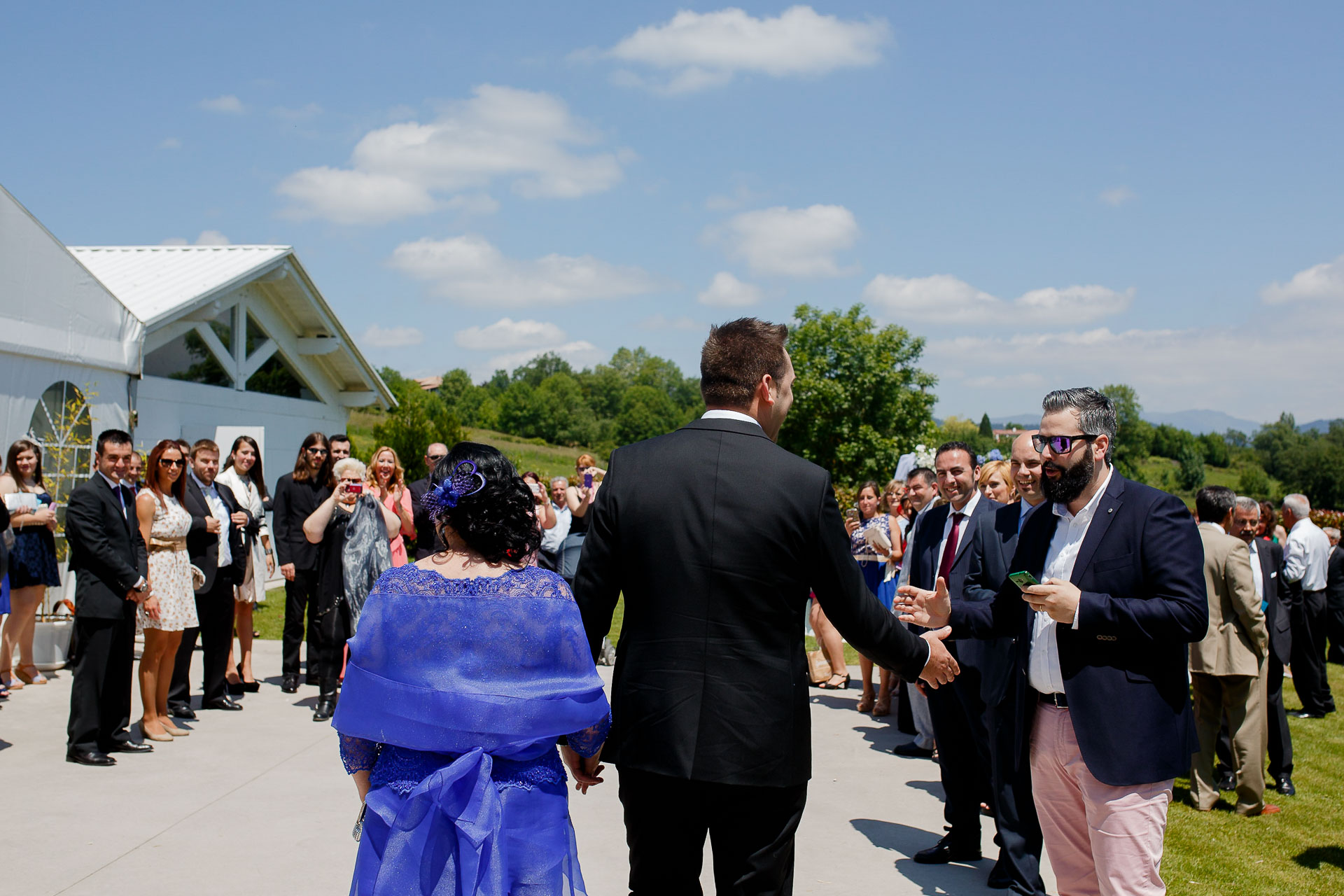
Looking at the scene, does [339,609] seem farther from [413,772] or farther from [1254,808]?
[1254,808]

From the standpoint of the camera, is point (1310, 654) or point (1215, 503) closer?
point (1215, 503)

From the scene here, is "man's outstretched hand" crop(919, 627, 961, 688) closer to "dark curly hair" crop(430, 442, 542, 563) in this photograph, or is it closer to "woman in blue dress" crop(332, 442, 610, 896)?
"woman in blue dress" crop(332, 442, 610, 896)

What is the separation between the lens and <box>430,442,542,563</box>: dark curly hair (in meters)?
2.60

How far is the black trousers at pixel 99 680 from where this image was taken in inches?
234

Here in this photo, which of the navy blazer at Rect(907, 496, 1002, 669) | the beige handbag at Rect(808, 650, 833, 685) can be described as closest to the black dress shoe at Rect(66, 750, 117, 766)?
the navy blazer at Rect(907, 496, 1002, 669)

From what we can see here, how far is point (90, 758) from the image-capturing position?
5.96m

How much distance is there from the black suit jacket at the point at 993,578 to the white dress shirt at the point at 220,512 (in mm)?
5827

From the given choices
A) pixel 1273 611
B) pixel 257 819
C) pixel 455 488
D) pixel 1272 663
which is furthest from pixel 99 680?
pixel 1273 611

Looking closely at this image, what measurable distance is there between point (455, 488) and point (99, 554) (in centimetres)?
464

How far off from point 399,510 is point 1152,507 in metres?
5.98

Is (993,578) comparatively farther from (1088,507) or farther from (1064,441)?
(1064,441)

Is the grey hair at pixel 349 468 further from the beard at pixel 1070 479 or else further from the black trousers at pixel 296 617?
the beard at pixel 1070 479

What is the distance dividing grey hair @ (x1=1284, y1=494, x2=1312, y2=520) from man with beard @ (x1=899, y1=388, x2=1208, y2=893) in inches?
318

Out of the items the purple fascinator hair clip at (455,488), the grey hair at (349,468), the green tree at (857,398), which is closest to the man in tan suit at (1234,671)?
the purple fascinator hair clip at (455,488)
